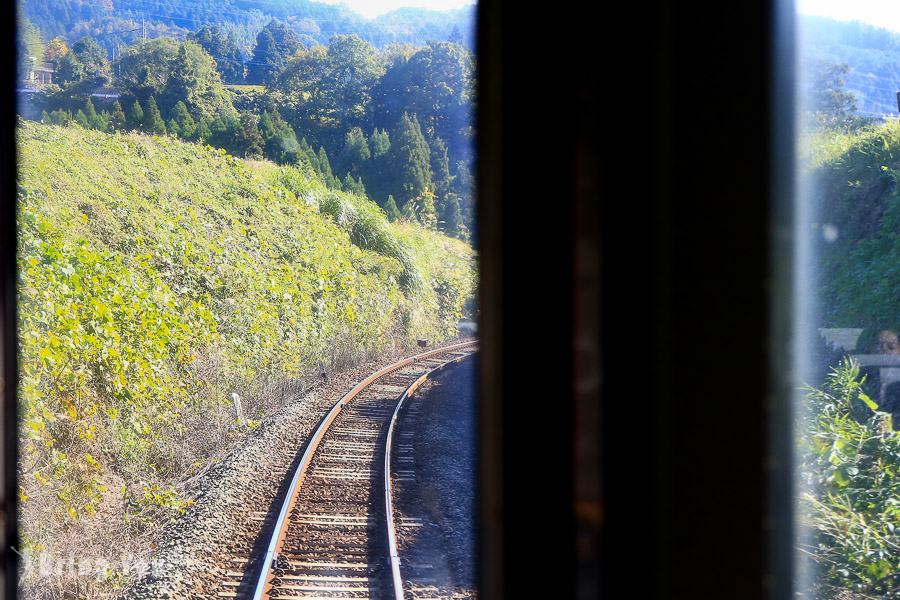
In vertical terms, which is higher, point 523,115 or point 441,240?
point 441,240

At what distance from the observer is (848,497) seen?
4746 millimetres

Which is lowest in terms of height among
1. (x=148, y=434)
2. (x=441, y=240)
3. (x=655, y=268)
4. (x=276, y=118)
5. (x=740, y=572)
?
(x=148, y=434)

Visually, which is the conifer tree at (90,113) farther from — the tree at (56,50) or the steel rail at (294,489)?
the steel rail at (294,489)

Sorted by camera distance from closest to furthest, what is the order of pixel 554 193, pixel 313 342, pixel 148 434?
pixel 554 193 < pixel 148 434 < pixel 313 342

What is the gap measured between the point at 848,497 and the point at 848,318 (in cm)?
311

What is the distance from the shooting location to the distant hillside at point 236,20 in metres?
21.8

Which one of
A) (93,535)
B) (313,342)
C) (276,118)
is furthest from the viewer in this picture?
(276,118)

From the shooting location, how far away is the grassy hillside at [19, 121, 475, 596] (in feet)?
18.8

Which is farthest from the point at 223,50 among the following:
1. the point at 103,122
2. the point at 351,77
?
the point at 103,122

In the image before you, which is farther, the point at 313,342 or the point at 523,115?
the point at 313,342

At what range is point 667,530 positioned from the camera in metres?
0.88

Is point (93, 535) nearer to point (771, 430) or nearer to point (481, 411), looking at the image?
point (481, 411)

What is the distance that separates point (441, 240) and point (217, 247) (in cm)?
1531

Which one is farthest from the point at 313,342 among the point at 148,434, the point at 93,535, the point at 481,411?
the point at 481,411
